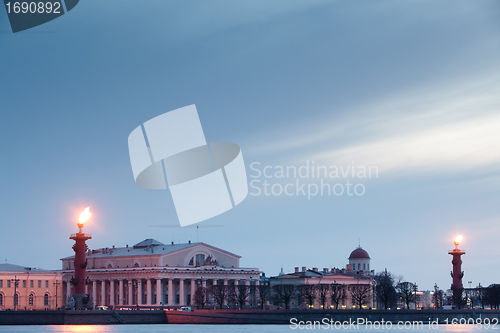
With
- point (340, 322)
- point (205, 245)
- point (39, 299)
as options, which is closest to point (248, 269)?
point (205, 245)

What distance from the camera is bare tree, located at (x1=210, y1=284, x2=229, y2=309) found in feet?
335

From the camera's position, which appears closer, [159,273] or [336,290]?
[159,273]

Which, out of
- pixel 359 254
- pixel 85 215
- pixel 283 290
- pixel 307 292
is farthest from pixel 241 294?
pixel 359 254

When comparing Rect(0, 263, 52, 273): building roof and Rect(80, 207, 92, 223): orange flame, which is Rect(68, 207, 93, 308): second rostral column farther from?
Rect(0, 263, 52, 273): building roof

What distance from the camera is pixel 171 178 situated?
63.3 metres

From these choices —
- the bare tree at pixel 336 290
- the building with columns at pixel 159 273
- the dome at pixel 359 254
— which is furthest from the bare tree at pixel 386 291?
the dome at pixel 359 254

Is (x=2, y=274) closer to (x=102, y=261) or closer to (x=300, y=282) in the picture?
(x=102, y=261)

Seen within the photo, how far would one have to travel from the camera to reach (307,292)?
11250 centimetres

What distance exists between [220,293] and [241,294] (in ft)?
8.31

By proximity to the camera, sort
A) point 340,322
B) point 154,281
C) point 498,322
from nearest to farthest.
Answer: point 340,322, point 498,322, point 154,281

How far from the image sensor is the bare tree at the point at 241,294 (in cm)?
10294

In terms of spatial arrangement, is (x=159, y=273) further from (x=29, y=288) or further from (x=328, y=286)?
(x=328, y=286)

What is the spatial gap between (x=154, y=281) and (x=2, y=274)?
21100 mm

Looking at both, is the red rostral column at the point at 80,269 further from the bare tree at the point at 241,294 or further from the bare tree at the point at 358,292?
the bare tree at the point at 358,292
